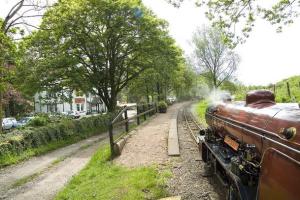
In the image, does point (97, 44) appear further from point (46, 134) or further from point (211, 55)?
point (211, 55)

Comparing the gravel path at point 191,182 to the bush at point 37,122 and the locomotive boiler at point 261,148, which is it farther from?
the bush at point 37,122

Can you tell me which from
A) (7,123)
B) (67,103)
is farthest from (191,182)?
(7,123)

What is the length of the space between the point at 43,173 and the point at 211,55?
5039 cm

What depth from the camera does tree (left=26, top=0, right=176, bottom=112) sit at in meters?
27.9

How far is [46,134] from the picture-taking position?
19438 mm

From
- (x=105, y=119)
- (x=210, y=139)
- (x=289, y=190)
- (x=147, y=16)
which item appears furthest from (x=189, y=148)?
(x=147, y=16)

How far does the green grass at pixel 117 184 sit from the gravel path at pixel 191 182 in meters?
0.32

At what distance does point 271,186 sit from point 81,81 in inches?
1053

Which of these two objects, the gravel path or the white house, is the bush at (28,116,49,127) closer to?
the white house

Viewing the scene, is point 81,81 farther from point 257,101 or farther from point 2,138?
point 257,101

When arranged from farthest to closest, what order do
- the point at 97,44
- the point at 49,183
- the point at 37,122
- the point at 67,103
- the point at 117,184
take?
the point at 67,103 < the point at 97,44 < the point at 37,122 < the point at 49,183 < the point at 117,184

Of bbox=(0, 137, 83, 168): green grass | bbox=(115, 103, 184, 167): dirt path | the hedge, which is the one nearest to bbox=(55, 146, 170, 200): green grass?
bbox=(115, 103, 184, 167): dirt path

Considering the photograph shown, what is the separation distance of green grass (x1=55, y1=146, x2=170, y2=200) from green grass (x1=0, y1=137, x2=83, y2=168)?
5054 mm

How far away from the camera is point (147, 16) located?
30.3 metres
